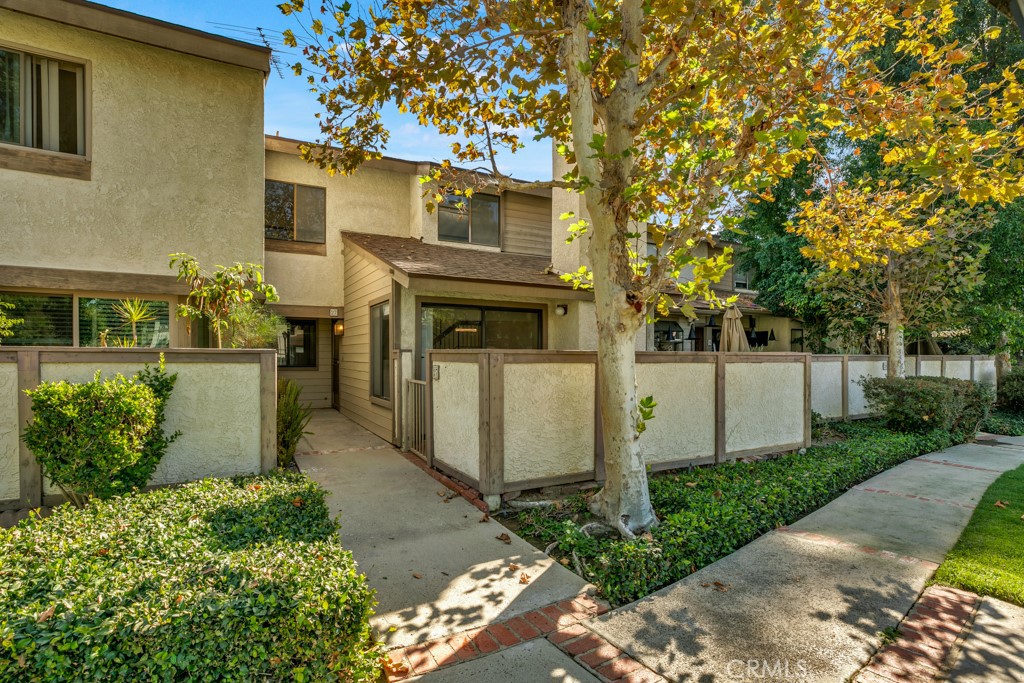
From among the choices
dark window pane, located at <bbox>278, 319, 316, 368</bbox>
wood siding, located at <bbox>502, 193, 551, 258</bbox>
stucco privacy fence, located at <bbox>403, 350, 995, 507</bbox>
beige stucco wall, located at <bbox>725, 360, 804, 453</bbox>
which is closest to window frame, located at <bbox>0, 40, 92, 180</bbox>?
dark window pane, located at <bbox>278, 319, 316, 368</bbox>

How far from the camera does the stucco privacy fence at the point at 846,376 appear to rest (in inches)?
447

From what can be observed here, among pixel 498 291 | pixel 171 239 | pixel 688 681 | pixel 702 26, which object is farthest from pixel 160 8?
pixel 688 681

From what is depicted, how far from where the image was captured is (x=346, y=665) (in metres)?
2.69

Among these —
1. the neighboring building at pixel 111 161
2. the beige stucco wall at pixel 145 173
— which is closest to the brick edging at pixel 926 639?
the neighboring building at pixel 111 161

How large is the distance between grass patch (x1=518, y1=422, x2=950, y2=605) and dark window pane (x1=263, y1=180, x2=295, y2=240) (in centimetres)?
987

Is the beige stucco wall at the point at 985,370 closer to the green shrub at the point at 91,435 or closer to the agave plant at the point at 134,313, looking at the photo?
the green shrub at the point at 91,435

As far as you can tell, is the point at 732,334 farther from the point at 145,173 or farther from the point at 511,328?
the point at 145,173

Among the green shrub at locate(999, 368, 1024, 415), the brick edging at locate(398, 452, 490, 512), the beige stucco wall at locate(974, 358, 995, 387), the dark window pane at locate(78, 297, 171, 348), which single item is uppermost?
the dark window pane at locate(78, 297, 171, 348)

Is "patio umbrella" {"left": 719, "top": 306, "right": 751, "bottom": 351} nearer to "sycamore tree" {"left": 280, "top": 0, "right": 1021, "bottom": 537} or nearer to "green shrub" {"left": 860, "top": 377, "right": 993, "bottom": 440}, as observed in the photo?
"sycamore tree" {"left": 280, "top": 0, "right": 1021, "bottom": 537}

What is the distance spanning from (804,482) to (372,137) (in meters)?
7.09

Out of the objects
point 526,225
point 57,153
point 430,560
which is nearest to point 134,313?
point 57,153

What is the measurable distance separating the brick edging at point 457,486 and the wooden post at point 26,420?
13.3ft

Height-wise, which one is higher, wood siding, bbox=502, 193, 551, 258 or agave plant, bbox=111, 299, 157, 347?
wood siding, bbox=502, 193, 551, 258

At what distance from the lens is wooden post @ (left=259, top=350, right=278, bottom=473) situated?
568cm
